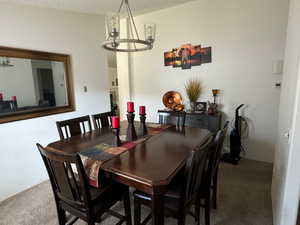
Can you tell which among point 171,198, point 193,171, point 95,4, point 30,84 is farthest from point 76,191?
point 95,4

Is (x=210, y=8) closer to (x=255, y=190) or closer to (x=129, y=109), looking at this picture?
(x=129, y=109)

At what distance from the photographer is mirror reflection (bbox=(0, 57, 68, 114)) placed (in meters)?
2.14

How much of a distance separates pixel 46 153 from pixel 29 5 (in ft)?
6.96

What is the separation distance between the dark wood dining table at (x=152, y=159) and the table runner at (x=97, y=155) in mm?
51

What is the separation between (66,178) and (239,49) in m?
3.04

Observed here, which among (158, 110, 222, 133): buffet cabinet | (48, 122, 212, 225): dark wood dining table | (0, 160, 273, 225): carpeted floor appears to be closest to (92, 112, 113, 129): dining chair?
(48, 122, 212, 225): dark wood dining table

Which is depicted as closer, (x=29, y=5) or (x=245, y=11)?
(x=29, y=5)

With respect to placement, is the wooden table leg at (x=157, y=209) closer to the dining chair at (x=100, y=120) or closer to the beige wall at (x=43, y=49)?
the dining chair at (x=100, y=120)

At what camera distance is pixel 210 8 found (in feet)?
10.0

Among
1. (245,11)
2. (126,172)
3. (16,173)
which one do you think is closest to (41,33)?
(16,173)

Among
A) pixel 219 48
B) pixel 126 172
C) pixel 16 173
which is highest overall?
pixel 219 48

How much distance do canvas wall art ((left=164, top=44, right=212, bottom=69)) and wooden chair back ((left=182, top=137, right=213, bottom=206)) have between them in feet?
7.78

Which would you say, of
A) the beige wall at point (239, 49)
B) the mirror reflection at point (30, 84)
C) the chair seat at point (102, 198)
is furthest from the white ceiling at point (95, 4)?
the chair seat at point (102, 198)

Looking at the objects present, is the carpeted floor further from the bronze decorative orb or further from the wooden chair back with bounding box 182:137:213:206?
the bronze decorative orb
